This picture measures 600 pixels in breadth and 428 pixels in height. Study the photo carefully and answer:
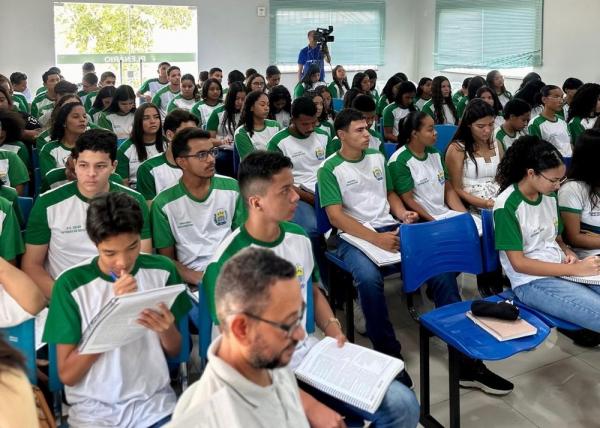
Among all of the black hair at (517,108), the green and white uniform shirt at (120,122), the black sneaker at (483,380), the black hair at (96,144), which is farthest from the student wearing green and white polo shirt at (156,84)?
the black sneaker at (483,380)

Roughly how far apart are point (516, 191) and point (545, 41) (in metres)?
6.93

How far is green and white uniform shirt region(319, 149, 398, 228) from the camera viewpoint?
3.11 m

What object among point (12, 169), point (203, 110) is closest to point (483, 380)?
point (12, 169)

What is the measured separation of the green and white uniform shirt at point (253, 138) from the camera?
4.60 m

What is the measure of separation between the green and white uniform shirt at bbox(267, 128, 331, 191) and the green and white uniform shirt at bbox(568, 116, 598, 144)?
2318mm

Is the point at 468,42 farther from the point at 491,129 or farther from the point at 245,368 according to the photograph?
the point at 245,368

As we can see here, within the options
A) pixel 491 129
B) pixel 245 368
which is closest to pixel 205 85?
pixel 491 129

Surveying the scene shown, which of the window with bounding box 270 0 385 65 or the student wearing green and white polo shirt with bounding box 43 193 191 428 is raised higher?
the window with bounding box 270 0 385 65

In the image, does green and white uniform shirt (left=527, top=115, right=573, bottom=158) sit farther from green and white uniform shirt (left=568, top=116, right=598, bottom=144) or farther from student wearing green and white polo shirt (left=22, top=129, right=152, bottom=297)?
student wearing green and white polo shirt (left=22, top=129, right=152, bottom=297)

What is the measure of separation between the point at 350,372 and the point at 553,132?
4.09 metres

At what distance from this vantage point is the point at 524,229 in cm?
263

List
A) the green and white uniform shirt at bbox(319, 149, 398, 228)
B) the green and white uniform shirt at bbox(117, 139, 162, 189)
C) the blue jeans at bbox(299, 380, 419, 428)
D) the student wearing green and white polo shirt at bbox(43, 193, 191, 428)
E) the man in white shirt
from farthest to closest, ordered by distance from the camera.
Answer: the green and white uniform shirt at bbox(117, 139, 162, 189) → the green and white uniform shirt at bbox(319, 149, 398, 228) → the blue jeans at bbox(299, 380, 419, 428) → the student wearing green and white polo shirt at bbox(43, 193, 191, 428) → the man in white shirt

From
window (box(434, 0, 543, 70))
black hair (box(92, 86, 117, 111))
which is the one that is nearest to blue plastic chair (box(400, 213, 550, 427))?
black hair (box(92, 86, 117, 111))

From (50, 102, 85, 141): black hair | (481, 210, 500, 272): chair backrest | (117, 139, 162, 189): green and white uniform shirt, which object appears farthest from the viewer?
(117, 139, 162, 189): green and white uniform shirt
